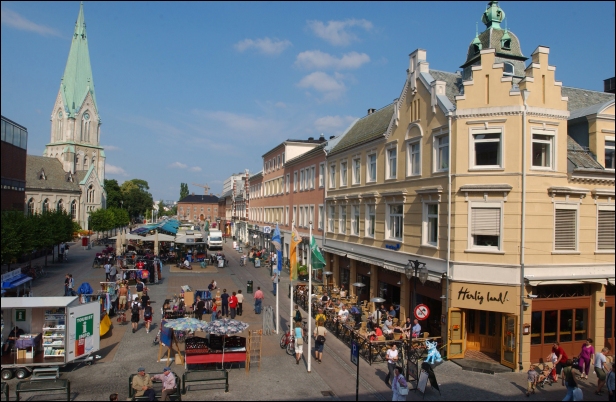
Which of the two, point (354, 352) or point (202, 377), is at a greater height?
point (354, 352)

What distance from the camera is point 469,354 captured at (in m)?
18.6

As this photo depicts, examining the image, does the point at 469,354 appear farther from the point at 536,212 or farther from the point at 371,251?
the point at 371,251

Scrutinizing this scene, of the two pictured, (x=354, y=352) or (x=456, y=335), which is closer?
(x=354, y=352)

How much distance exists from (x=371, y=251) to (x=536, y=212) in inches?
415

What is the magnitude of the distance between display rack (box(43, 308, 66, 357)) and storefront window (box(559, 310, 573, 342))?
62.7 ft

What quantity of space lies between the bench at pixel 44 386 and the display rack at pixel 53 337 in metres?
2.68

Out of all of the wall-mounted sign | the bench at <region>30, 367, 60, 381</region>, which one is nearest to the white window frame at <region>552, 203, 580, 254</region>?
the wall-mounted sign

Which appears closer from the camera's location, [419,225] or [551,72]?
[551,72]

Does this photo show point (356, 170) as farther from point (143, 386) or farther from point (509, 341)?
point (143, 386)

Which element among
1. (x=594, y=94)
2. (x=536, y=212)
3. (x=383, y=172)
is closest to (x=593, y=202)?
(x=536, y=212)

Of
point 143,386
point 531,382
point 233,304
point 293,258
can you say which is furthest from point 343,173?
point 143,386

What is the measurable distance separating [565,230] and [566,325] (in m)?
3.89

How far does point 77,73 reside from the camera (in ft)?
397

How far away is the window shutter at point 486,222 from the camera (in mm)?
18016
